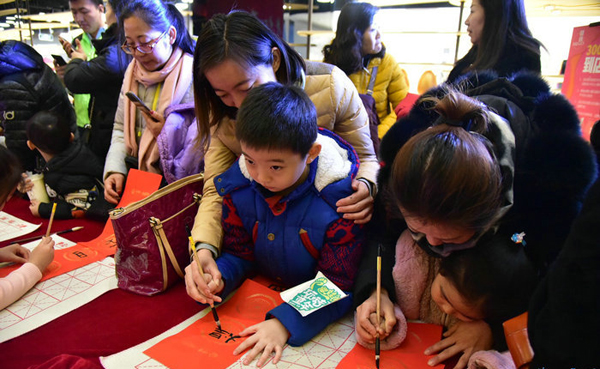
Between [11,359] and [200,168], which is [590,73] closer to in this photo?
[200,168]

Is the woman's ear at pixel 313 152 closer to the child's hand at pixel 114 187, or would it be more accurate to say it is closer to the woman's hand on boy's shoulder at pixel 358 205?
the woman's hand on boy's shoulder at pixel 358 205

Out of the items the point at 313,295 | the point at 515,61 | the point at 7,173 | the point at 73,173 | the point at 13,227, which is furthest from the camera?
the point at 73,173

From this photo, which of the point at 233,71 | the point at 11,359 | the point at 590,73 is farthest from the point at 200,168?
the point at 590,73

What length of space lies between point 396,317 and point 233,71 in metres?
0.81

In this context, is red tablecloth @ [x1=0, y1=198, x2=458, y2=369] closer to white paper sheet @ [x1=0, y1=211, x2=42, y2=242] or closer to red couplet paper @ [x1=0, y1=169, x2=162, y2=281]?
red couplet paper @ [x1=0, y1=169, x2=162, y2=281]

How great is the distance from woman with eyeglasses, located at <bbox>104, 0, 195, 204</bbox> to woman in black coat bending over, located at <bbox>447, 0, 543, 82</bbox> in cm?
117

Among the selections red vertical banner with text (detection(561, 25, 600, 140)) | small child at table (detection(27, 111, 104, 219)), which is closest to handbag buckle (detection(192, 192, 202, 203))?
small child at table (detection(27, 111, 104, 219))

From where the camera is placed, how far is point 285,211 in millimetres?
1132

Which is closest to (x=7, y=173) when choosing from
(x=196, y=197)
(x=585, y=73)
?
(x=196, y=197)

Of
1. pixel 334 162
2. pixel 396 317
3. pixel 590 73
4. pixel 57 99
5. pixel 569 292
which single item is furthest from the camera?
pixel 57 99

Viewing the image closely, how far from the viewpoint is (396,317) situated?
101 centimetres

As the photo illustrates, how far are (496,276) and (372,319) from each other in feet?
1.05

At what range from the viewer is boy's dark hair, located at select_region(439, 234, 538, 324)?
85 centimetres

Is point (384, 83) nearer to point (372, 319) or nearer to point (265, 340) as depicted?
point (372, 319)
